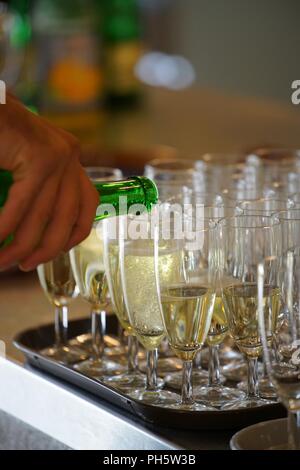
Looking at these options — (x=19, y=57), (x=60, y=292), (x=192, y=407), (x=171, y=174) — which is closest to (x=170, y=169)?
(x=171, y=174)

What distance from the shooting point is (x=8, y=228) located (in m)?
1.03

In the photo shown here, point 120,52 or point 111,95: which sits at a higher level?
point 120,52

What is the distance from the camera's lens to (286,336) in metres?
1.05

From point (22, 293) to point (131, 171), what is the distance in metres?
0.55

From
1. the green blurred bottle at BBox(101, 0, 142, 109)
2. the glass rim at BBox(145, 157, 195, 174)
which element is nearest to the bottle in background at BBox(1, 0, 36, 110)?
the green blurred bottle at BBox(101, 0, 142, 109)

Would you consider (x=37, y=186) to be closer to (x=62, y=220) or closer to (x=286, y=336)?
(x=62, y=220)

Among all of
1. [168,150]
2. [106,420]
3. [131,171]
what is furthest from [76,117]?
[106,420]

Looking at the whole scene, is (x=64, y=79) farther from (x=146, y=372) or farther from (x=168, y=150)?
(x=146, y=372)

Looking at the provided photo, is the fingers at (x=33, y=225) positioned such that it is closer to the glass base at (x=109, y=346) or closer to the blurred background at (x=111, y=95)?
the glass base at (x=109, y=346)

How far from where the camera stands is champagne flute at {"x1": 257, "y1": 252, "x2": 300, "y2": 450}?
3.27 feet

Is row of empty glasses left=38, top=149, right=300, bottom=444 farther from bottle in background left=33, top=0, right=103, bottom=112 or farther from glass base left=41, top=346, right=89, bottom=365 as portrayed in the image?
bottle in background left=33, top=0, right=103, bottom=112

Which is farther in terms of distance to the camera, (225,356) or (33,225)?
(225,356)

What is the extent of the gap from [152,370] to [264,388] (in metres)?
0.12

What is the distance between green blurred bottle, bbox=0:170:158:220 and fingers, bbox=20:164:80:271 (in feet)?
0.60
